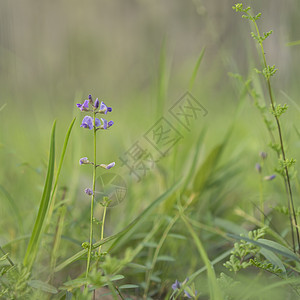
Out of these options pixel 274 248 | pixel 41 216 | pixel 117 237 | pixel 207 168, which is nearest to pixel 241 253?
pixel 274 248

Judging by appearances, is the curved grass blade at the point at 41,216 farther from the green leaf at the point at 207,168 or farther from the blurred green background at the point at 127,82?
the green leaf at the point at 207,168

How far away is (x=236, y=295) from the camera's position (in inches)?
25.5

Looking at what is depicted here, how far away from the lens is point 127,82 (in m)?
3.81

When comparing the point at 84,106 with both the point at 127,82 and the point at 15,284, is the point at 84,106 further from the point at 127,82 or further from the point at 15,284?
the point at 127,82

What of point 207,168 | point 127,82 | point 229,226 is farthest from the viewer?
point 127,82

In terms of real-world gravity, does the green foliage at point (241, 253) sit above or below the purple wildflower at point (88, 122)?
below

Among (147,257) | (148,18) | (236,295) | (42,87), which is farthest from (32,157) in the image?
(148,18)

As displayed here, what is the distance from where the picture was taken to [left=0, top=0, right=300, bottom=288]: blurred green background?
1.17 metres

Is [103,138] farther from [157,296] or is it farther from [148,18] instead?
[148,18]

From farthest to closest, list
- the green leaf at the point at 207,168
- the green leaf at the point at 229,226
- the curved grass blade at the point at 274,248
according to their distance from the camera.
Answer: the green leaf at the point at 207,168 < the green leaf at the point at 229,226 < the curved grass blade at the point at 274,248

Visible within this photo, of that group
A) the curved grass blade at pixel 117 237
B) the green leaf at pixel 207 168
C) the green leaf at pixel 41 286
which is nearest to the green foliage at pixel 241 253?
the curved grass blade at pixel 117 237

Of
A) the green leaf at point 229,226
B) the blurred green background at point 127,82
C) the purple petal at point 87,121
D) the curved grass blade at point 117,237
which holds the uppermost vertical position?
the blurred green background at point 127,82

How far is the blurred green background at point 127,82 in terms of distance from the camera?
3.85 feet

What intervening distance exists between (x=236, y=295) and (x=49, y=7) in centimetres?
530
